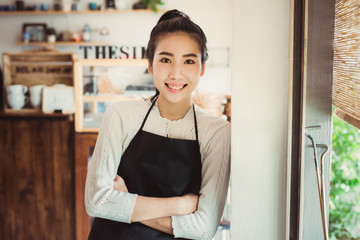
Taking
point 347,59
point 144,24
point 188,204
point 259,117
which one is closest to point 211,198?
point 188,204

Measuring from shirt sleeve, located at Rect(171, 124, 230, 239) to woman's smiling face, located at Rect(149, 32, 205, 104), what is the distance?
8.8 inches

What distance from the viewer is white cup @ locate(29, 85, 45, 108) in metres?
2.98

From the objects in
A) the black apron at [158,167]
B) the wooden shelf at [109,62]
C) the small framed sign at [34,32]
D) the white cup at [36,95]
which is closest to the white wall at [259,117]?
the black apron at [158,167]

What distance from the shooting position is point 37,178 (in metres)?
3.01

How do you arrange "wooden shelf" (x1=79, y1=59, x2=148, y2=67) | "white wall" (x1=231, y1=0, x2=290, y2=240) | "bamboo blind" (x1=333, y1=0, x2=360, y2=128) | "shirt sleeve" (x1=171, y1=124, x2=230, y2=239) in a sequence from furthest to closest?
"wooden shelf" (x1=79, y1=59, x2=148, y2=67) < "shirt sleeve" (x1=171, y1=124, x2=230, y2=239) < "white wall" (x1=231, y1=0, x2=290, y2=240) < "bamboo blind" (x1=333, y1=0, x2=360, y2=128)

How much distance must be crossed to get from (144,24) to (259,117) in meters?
4.72

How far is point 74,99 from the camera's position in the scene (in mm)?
2914

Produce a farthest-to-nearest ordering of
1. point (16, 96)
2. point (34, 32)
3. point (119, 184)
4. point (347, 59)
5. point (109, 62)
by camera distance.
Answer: point (34, 32) → point (16, 96) → point (109, 62) → point (119, 184) → point (347, 59)

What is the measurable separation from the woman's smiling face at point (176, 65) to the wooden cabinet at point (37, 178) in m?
1.76

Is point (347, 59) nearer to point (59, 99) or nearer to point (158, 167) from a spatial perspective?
point (158, 167)

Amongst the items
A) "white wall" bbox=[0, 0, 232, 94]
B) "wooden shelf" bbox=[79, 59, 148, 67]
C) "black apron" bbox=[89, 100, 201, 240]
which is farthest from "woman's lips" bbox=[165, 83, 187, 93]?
"white wall" bbox=[0, 0, 232, 94]

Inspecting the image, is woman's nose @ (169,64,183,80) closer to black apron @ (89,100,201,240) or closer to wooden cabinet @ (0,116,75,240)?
black apron @ (89,100,201,240)

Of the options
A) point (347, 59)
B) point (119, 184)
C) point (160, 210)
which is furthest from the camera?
point (119, 184)

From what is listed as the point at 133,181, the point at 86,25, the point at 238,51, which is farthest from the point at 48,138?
the point at 86,25
